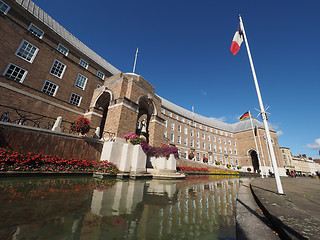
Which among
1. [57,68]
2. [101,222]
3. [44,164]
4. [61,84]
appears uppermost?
[57,68]

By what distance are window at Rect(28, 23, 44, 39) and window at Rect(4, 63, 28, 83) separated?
20.5 ft

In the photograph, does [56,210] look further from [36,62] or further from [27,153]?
[36,62]

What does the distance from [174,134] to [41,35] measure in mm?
32427

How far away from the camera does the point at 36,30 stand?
57.9ft

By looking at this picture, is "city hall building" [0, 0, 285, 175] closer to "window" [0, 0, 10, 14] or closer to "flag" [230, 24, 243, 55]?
"window" [0, 0, 10, 14]

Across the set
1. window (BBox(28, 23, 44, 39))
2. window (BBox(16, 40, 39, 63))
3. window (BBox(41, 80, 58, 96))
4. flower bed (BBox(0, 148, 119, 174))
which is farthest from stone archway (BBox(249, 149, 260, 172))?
window (BBox(28, 23, 44, 39))

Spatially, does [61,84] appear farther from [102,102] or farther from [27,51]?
[102,102]

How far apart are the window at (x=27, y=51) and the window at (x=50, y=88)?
2791 mm

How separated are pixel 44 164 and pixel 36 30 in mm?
19984

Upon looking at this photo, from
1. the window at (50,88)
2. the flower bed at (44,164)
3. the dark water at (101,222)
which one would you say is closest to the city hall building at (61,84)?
the window at (50,88)

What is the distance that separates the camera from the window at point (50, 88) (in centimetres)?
1620

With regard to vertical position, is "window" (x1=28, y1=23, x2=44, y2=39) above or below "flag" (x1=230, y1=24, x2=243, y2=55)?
above

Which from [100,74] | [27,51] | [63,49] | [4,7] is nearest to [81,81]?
[100,74]

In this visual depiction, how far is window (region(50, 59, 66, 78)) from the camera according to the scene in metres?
17.4
